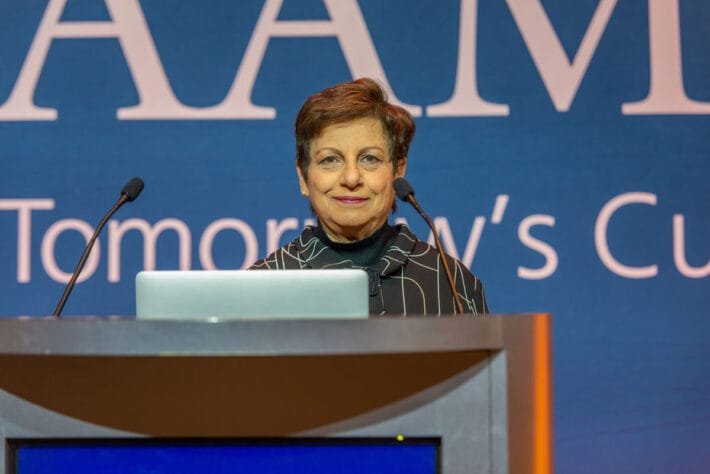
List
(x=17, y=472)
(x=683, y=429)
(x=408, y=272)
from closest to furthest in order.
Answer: (x=17, y=472) < (x=408, y=272) < (x=683, y=429)

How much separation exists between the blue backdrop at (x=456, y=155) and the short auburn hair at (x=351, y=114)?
801mm

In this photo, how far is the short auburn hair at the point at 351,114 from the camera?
2346 millimetres

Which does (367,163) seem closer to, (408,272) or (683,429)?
(408,272)

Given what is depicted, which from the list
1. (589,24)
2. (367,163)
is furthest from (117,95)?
(589,24)

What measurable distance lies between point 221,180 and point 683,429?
5.55 ft

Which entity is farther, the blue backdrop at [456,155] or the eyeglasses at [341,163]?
the blue backdrop at [456,155]

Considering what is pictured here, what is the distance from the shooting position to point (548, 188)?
321 cm

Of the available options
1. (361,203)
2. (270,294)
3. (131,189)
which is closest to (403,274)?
(361,203)

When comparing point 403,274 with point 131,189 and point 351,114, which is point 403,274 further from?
point 131,189

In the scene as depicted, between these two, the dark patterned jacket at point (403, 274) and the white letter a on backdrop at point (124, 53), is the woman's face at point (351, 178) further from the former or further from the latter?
the white letter a on backdrop at point (124, 53)

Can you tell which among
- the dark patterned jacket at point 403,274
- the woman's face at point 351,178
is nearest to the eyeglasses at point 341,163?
the woman's face at point 351,178

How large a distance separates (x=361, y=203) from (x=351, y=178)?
0.06 metres

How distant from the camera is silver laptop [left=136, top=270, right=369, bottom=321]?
46.9 inches

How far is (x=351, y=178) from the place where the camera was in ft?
7.52
